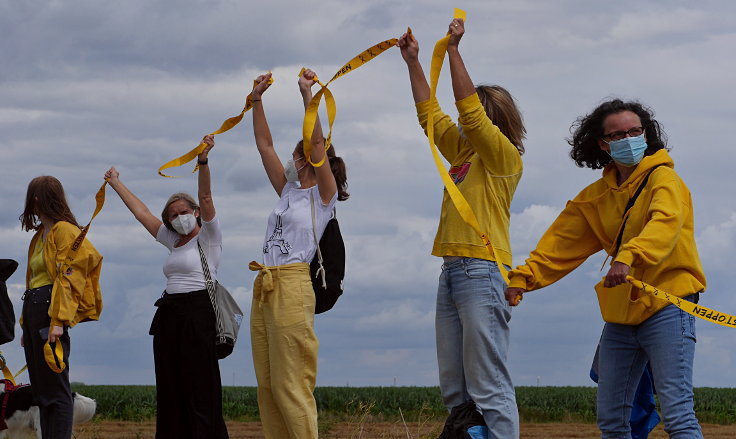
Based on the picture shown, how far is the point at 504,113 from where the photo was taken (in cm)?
532

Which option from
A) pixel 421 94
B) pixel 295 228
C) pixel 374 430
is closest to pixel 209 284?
pixel 295 228

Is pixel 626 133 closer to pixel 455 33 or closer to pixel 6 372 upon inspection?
pixel 455 33

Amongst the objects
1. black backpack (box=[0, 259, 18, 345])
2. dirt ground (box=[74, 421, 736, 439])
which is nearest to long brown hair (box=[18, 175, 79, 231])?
black backpack (box=[0, 259, 18, 345])

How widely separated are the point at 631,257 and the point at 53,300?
171 inches

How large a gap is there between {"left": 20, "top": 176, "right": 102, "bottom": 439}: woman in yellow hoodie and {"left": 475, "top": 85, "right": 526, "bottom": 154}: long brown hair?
3.41 m

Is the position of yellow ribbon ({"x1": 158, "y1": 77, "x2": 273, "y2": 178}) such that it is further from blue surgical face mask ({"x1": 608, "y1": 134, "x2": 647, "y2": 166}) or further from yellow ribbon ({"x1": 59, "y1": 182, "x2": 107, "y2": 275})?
blue surgical face mask ({"x1": 608, "y1": 134, "x2": 647, "y2": 166})

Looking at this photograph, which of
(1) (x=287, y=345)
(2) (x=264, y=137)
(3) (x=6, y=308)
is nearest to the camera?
(1) (x=287, y=345)

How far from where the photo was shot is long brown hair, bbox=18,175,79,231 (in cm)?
748

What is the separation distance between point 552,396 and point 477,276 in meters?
18.4

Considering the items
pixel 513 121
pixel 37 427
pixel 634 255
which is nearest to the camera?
pixel 634 255

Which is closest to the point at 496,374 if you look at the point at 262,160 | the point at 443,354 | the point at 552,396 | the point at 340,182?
the point at 443,354

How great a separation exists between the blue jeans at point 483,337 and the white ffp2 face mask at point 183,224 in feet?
7.58

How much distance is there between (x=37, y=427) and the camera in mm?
7910

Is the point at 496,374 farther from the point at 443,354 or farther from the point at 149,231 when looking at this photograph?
the point at 149,231
